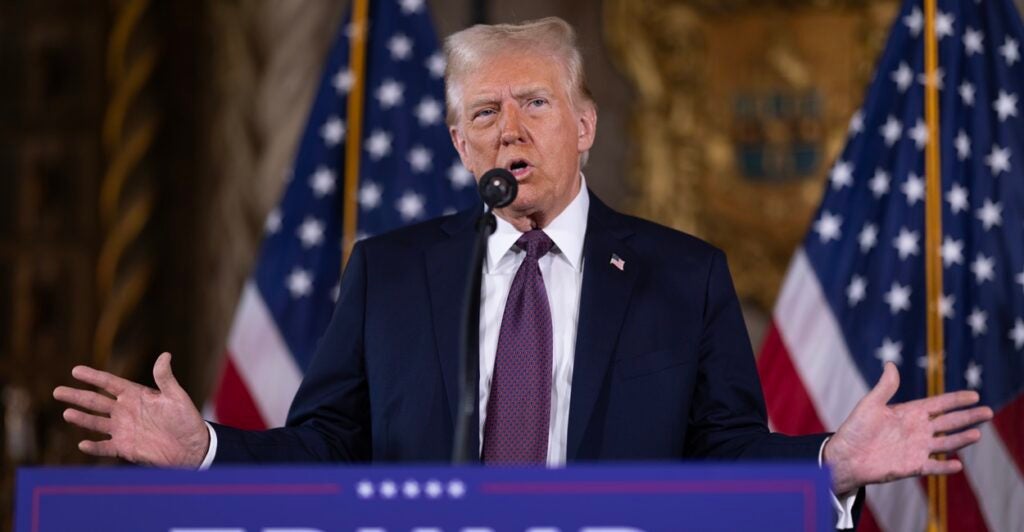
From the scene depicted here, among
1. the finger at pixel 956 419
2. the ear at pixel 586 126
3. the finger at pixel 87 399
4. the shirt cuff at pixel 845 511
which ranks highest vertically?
the ear at pixel 586 126

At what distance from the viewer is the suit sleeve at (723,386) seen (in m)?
2.92

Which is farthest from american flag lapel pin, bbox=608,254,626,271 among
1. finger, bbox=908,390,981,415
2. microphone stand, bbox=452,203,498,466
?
finger, bbox=908,390,981,415

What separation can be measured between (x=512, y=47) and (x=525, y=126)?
0.17m

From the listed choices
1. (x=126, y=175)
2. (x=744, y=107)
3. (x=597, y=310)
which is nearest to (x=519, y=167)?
(x=597, y=310)

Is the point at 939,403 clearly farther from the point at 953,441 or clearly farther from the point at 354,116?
the point at 354,116

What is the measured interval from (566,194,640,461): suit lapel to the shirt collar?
0.02m

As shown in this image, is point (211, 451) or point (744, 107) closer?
point (211, 451)

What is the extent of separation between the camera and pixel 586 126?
3.16m

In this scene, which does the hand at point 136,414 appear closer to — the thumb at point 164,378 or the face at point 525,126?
the thumb at point 164,378

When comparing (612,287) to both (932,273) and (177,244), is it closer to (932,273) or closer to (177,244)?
(932,273)

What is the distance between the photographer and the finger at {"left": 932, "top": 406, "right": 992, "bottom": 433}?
2418mm

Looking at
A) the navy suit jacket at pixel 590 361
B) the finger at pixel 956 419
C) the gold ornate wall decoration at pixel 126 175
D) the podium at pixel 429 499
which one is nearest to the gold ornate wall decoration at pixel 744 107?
the gold ornate wall decoration at pixel 126 175

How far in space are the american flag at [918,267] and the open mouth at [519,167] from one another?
4.56 feet

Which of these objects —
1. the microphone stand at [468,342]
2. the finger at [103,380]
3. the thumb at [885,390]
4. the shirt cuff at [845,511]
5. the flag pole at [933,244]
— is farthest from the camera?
the flag pole at [933,244]
